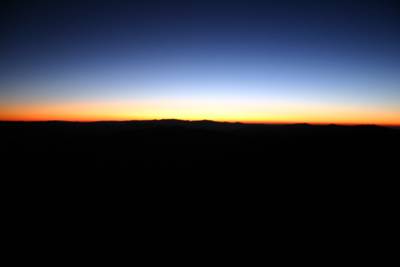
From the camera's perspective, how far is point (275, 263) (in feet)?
28.0

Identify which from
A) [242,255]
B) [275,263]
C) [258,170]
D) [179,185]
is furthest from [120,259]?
[258,170]

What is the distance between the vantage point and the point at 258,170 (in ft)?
81.9

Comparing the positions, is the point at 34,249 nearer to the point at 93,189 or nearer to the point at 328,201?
the point at 93,189

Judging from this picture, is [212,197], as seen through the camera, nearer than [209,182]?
Yes

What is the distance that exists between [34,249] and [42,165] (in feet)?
86.7

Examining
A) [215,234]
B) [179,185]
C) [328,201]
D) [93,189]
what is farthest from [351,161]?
[93,189]

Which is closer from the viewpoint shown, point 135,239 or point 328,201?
point 135,239

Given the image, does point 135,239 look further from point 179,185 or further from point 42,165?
point 42,165

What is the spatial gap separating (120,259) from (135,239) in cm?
160

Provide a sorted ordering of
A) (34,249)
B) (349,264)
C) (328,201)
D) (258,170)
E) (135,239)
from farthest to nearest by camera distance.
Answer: (258,170)
(328,201)
(135,239)
(34,249)
(349,264)

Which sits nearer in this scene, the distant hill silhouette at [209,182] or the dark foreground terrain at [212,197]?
the dark foreground terrain at [212,197]

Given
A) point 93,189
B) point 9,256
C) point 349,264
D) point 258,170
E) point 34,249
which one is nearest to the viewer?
point 349,264

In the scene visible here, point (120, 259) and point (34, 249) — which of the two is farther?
point (34, 249)

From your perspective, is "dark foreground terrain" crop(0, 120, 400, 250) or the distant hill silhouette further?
the distant hill silhouette
